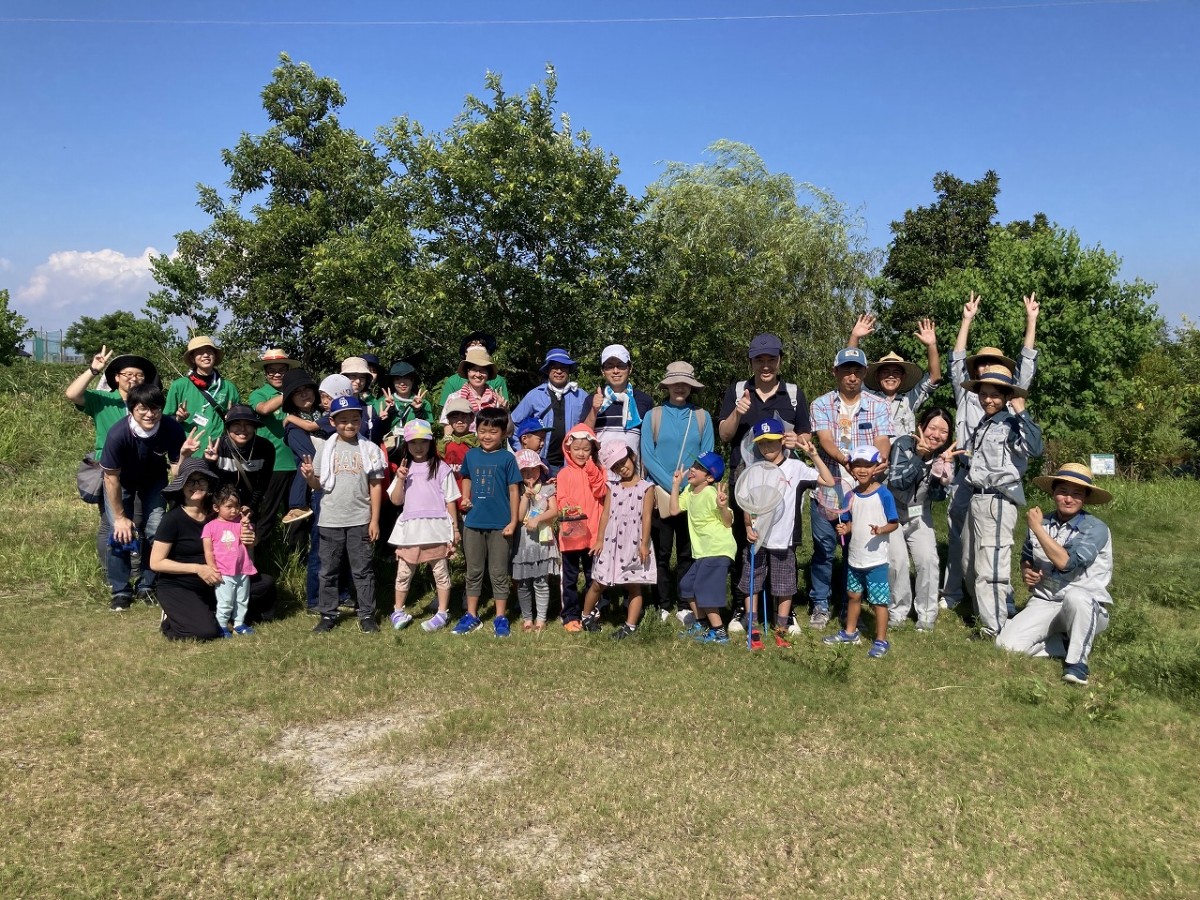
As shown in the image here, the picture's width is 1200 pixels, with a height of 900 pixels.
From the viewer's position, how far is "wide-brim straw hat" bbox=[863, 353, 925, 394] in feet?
21.5

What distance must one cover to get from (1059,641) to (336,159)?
70.4 ft

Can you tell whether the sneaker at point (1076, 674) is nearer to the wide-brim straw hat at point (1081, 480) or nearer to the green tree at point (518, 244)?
the wide-brim straw hat at point (1081, 480)

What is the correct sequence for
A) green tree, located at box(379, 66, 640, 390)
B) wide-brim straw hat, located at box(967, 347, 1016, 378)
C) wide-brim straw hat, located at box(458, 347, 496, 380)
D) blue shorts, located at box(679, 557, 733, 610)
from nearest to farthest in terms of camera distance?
blue shorts, located at box(679, 557, 733, 610) → wide-brim straw hat, located at box(967, 347, 1016, 378) → wide-brim straw hat, located at box(458, 347, 496, 380) → green tree, located at box(379, 66, 640, 390)

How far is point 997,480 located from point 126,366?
7074 millimetres

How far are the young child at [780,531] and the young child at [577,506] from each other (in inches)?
46.5

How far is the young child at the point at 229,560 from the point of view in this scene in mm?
6102

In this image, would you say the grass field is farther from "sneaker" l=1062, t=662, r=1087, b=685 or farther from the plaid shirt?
the plaid shirt

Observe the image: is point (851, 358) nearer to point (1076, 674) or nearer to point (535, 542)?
point (1076, 674)

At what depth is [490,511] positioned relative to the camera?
618cm

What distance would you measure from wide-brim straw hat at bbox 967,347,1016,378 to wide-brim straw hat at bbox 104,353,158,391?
22.4 feet

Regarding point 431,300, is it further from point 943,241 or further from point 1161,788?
point 943,241

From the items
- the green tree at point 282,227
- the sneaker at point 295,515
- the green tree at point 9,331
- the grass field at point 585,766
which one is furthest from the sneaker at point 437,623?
the green tree at point 9,331

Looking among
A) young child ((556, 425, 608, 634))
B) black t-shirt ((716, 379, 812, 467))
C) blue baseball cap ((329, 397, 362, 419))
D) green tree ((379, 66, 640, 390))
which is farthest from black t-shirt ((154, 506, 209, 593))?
green tree ((379, 66, 640, 390))

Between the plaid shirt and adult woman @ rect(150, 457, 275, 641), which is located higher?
the plaid shirt
